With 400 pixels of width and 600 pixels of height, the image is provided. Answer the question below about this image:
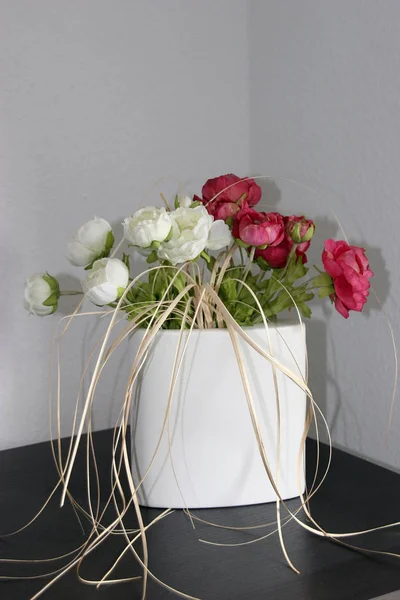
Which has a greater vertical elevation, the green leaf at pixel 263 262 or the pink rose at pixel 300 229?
the pink rose at pixel 300 229

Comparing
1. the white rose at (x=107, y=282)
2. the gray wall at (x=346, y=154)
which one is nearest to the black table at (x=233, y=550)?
the gray wall at (x=346, y=154)

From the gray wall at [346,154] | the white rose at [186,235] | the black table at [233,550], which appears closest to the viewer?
the black table at [233,550]

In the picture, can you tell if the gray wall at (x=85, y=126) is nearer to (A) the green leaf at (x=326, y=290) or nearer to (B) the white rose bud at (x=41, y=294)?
(B) the white rose bud at (x=41, y=294)

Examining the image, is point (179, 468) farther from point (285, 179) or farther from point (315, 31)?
point (315, 31)

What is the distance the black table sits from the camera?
662 millimetres

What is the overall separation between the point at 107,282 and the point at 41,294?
5.1 inches

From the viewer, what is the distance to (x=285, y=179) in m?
1.22

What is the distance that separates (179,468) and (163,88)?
0.70m

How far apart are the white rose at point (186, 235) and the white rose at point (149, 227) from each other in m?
0.01

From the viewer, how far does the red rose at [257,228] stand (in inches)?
31.0

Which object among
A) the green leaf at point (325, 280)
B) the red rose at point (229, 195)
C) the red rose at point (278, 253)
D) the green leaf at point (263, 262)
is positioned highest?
the red rose at point (229, 195)

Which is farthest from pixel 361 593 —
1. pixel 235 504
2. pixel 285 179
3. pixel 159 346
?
pixel 285 179

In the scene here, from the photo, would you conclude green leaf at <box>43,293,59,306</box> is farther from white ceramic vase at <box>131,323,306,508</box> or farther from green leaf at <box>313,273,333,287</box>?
green leaf at <box>313,273,333,287</box>

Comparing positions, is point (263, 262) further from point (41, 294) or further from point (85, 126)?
point (85, 126)
